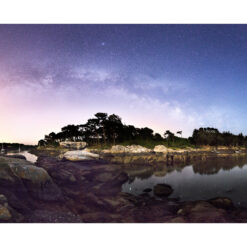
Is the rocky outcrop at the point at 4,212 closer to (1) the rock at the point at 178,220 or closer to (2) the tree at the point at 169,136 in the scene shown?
(1) the rock at the point at 178,220

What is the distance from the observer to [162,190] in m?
5.63

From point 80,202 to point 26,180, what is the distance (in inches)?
58.8

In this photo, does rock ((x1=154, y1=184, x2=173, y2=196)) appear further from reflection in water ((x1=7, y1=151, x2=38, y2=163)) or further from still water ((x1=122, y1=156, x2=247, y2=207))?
reflection in water ((x1=7, y1=151, x2=38, y2=163))

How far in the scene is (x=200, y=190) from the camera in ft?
18.0

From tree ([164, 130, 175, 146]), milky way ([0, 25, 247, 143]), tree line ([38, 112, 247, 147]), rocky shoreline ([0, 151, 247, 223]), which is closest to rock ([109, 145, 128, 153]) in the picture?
tree line ([38, 112, 247, 147])

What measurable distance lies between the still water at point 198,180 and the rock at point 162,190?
0.12 m

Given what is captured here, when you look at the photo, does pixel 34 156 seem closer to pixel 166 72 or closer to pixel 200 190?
pixel 166 72

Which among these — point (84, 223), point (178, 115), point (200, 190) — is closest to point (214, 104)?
point (178, 115)

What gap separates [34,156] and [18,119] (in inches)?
47.4

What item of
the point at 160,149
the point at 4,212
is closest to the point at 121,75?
the point at 160,149

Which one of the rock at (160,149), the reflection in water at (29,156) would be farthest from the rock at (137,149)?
the reflection in water at (29,156)

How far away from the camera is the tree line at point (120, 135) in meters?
5.44
